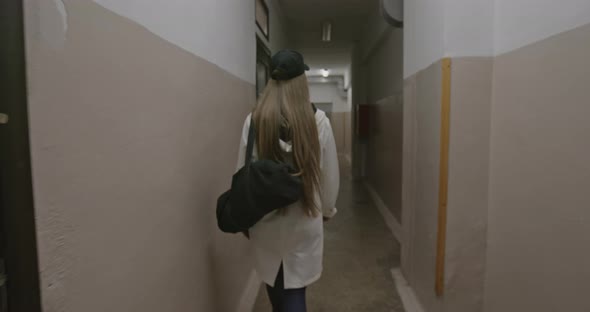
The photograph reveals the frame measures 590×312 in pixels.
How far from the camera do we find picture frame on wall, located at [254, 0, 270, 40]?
284cm

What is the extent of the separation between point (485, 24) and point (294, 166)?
1135mm

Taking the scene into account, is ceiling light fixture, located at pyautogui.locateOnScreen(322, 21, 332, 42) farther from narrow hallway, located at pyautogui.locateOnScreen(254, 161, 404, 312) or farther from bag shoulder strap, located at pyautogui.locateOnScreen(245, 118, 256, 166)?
bag shoulder strap, located at pyautogui.locateOnScreen(245, 118, 256, 166)

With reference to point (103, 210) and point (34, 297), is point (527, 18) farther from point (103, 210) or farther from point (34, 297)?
point (34, 297)

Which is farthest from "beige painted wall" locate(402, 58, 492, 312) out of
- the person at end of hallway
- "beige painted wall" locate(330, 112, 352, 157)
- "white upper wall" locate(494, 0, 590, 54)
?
"beige painted wall" locate(330, 112, 352, 157)

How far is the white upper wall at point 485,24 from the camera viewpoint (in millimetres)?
1076

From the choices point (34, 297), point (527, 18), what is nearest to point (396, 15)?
point (527, 18)

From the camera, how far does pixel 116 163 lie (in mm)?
→ 770

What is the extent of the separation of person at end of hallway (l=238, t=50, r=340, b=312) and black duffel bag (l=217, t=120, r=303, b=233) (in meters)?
0.09

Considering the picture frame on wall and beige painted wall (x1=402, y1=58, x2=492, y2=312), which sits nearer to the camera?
beige painted wall (x1=402, y1=58, x2=492, y2=312)

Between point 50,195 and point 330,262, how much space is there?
250cm

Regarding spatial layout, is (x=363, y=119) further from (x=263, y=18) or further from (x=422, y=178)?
(x=422, y=178)

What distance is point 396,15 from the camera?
100 inches

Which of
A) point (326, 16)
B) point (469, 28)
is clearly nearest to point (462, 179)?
point (469, 28)

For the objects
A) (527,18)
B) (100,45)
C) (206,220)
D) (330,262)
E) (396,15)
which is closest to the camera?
(100,45)
